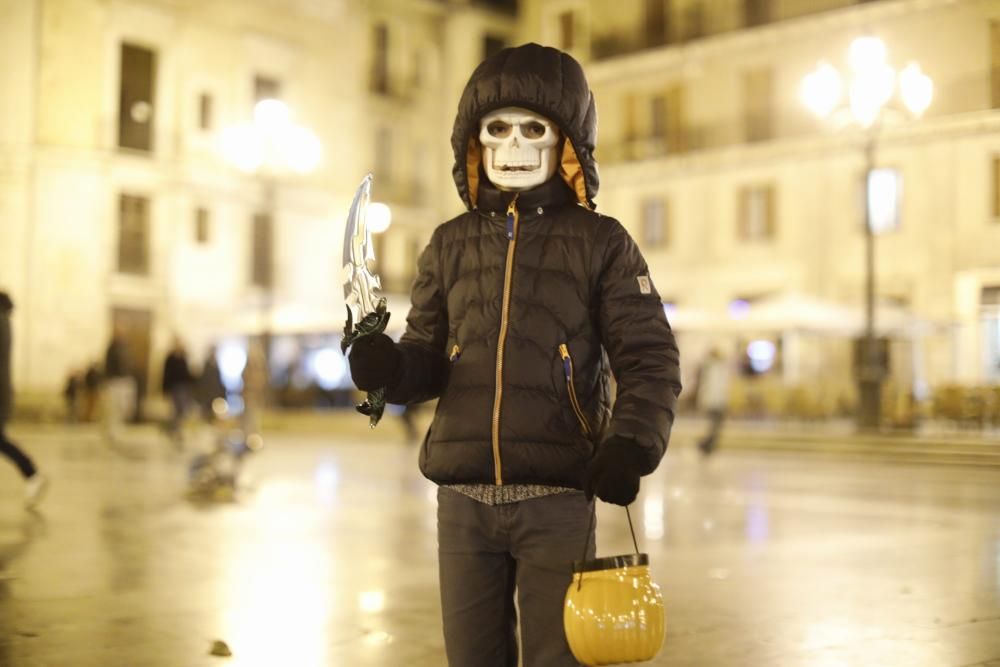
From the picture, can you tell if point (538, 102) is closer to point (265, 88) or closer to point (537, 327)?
point (537, 327)

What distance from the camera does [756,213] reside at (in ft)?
104

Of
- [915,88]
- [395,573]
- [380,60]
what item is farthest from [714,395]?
[380,60]

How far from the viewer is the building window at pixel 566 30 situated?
1461 inches

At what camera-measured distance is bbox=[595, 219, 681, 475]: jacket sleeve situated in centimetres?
295

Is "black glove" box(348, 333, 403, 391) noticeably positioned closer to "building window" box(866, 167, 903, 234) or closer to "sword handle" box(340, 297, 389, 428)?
"sword handle" box(340, 297, 389, 428)

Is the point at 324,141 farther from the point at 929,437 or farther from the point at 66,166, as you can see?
the point at 929,437

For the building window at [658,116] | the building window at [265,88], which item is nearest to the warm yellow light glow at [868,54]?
the building window at [658,116]

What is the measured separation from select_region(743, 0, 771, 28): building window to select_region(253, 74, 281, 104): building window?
12.9m

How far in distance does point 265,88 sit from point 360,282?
33.9 m

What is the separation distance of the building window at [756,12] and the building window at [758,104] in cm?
119

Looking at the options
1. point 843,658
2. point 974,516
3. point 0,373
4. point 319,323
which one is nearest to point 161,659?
→ point 843,658

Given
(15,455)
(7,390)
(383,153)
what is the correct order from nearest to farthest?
A: (7,390), (15,455), (383,153)

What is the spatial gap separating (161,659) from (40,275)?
2665cm

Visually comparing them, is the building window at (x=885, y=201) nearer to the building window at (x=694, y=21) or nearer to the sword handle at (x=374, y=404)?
the building window at (x=694, y=21)
